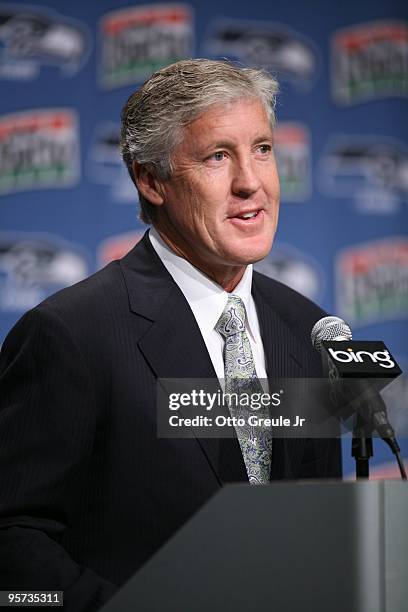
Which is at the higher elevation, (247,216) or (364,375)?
(247,216)

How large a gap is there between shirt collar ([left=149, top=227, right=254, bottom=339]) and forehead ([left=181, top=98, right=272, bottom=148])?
18 cm

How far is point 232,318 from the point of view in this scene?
1.39 m

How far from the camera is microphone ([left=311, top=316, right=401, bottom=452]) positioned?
0.99 metres

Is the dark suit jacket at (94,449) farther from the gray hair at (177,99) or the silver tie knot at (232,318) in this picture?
the gray hair at (177,99)

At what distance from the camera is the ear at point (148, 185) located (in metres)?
1.44

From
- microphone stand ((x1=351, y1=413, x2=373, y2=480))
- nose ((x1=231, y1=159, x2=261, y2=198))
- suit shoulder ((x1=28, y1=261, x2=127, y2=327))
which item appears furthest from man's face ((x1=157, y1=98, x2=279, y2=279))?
microphone stand ((x1=351, y1=413, x2=373, y2=480))

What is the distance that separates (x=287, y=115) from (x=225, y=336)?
5.97 ft

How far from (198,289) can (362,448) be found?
0.47 meters

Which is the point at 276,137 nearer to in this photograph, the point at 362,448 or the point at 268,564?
the point at 362,448

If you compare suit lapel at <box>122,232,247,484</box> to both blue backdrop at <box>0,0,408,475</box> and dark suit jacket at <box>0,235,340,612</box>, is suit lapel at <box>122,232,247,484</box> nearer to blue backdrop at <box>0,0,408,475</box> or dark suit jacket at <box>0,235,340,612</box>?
dark suit jacket at <box>0,235,340,612</box>
